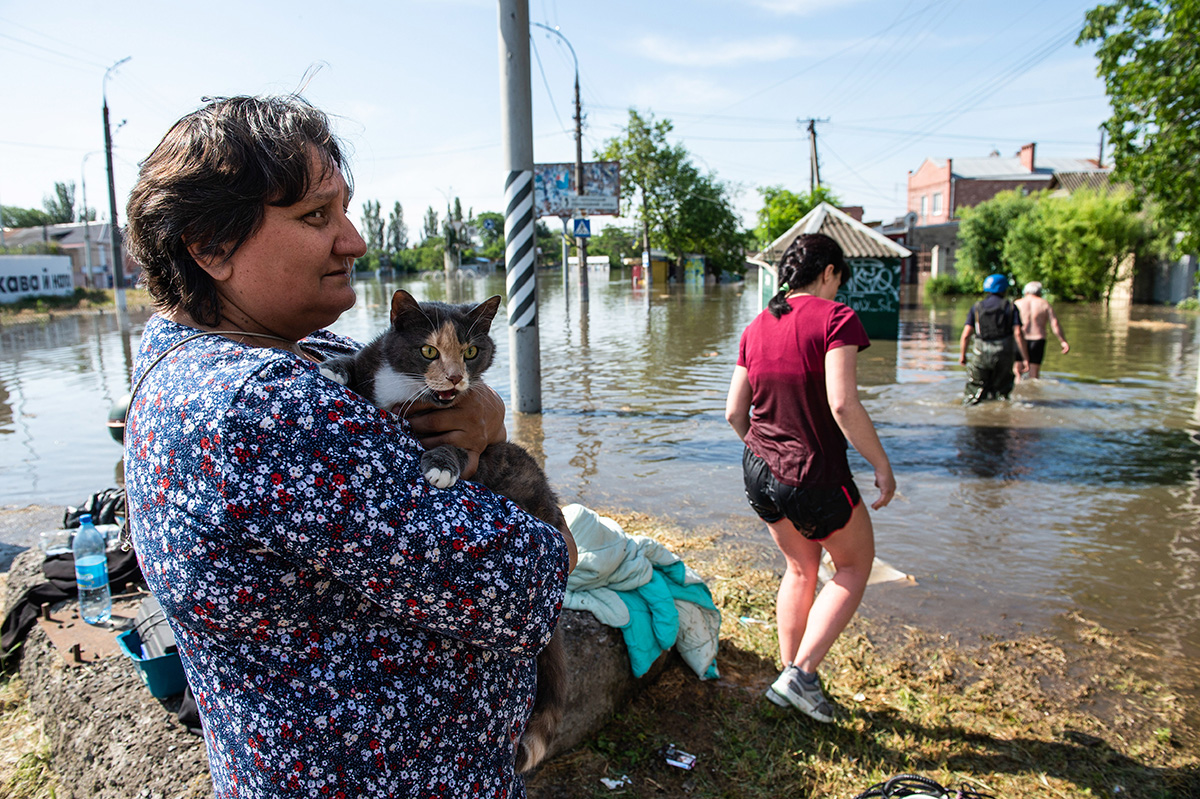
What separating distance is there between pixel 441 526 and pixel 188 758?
7.56 ft

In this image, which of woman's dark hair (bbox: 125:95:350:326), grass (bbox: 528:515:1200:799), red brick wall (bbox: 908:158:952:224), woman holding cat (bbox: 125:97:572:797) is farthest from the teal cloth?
red brick wall (bbox: 908:158:952:224)

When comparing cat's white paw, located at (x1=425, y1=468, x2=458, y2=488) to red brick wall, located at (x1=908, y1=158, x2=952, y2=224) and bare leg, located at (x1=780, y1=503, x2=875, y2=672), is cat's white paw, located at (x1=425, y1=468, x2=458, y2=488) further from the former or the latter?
red brick wall, located at (x1=908, y1=158, x2=952, y2=224)

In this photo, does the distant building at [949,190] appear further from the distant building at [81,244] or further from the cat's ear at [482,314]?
the distant building at [81,244]

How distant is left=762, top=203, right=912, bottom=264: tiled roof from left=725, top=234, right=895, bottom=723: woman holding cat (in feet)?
31.5

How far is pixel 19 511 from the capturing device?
7.02 meters

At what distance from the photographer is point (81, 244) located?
59.6 metres

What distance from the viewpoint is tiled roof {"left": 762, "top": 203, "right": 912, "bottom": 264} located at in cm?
1282

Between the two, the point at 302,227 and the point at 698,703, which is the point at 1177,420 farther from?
the point at 302,227

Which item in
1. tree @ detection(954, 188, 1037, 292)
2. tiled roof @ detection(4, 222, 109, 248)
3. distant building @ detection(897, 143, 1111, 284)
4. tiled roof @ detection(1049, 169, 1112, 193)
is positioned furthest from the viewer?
tiled roof @ detection(4, 222, 109, 248)

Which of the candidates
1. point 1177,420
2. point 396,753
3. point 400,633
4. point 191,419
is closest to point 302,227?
point 191,419

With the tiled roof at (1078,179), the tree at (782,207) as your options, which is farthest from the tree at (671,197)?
the tiled roof at (1078,179)

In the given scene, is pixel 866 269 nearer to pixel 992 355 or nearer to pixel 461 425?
pixel 992 355

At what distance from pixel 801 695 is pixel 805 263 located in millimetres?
2081

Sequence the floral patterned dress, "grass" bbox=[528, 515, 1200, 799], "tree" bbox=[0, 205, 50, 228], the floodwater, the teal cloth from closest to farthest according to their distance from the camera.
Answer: the floral patterned dress
"grass" bbox=[528, 515, 1200, 799]
the teal cloth
the floodwater
"tree" bbox=[0, 205, 50, 228]
